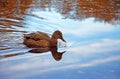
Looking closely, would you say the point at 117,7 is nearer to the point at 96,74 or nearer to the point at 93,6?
the point at 93,6

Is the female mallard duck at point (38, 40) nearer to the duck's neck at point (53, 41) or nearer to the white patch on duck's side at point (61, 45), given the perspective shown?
the duck's neck at point (53, 41)

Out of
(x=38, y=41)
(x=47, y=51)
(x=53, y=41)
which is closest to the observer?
(x=47, y=51)

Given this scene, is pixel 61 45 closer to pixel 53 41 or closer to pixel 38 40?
pixel 53 41

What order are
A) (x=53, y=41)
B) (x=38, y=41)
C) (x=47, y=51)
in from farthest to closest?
(x=53, y=41), (x=38, y=41), (x=47, y=51)

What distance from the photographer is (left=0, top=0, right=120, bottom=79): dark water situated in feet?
15.3

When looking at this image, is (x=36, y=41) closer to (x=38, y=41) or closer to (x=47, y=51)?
(x=38, y=41)

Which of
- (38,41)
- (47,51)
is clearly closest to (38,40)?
(38,41)

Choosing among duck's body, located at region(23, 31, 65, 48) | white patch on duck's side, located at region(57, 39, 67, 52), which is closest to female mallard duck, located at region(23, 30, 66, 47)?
duck's body, located at region(23, 31, 65, 48)

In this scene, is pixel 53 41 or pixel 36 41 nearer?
pixel 36 41

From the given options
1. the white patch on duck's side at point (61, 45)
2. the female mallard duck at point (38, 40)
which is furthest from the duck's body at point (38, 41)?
the white patch on duck's side at point (61, 45)

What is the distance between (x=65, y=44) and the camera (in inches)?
243

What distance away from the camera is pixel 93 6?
35.9ft

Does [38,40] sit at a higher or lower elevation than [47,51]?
higher

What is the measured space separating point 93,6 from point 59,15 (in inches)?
87.1
